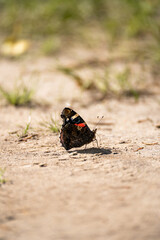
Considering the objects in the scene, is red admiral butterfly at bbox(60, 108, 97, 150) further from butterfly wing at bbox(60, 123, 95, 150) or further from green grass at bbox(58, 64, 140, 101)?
green grass at bbox(58, 64, 140, 101)

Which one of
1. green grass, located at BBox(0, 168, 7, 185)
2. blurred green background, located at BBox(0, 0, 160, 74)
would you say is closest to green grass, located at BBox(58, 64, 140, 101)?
blurred green background, located at BBox(0, 0, 160, 74)

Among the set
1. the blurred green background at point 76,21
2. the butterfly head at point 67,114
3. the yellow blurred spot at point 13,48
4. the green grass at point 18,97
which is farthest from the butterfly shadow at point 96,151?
the yellow blurred spot at point 13,48

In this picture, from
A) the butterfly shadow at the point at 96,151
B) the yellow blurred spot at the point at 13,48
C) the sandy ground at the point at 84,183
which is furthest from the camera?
the yellow blurred spot at the point at 13,48

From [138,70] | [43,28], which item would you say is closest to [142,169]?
[138,70]

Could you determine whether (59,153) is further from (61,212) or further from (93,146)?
(61,212)

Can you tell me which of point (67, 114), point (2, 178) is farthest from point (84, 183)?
point (67, 114)

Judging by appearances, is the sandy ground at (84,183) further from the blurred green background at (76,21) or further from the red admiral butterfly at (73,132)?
the blurred green background at (76,21)
